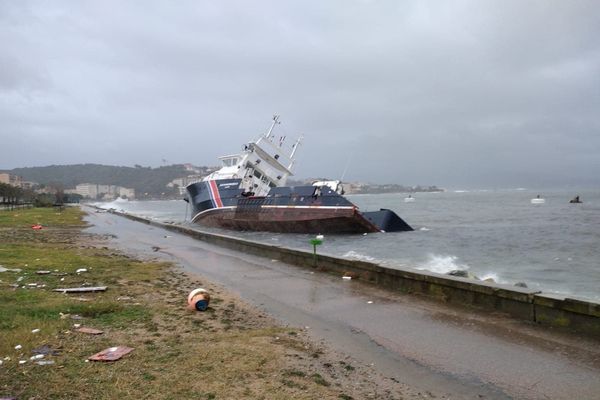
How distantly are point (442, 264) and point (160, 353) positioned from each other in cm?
1540

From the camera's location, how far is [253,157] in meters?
38.0

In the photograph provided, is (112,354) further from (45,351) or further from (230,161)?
(230,161)

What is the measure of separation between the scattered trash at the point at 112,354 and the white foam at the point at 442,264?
13400 millimetres

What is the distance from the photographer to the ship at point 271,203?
3020cm

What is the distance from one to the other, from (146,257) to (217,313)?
8999mm

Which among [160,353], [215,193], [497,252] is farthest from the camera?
[215,193]

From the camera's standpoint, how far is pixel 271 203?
3266 cm

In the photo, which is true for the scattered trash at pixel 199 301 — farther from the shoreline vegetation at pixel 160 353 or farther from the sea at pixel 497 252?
the sea at pixel 497 252

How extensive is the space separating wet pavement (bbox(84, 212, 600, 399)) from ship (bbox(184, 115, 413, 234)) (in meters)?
20.1

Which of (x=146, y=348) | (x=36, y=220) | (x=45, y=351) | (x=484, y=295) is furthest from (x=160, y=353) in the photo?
(x=36, y=220)

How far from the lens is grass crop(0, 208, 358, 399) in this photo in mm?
4207

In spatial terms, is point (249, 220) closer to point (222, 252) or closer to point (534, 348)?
point (222, 252)

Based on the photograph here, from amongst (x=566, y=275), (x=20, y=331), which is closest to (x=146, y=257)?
(x=20, y=331)

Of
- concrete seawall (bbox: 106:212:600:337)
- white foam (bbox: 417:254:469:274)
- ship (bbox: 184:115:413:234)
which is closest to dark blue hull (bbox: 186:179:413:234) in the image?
ship (bbox: 184:115:413:234)
